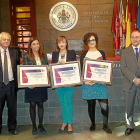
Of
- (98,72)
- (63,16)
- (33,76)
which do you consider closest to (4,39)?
(33,76)

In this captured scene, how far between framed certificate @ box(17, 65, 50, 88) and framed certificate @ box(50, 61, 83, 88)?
0.39ft

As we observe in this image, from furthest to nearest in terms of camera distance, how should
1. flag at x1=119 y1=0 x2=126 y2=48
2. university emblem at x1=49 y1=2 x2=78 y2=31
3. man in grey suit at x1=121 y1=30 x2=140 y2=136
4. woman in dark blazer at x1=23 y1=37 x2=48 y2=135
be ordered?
university emblem at x1=49 y1=2 x2=78 y2=31 → flag at x1=119 y1=0 x2=126 y2=48 → woman in dark blazer at x1=23 y1=37 x2=48 y2=135 → man in grey suit at x1=121 y1=30 x2=140 y2=136

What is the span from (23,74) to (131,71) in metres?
1.45

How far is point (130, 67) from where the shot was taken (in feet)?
7.58

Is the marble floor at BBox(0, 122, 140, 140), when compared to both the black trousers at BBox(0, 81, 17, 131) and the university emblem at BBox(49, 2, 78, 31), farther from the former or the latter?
the university emblem at BBox(49, 2, 78, 31)

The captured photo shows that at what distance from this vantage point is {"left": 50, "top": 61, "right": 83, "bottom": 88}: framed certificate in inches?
91.9

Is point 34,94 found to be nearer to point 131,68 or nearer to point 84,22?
point 131,68

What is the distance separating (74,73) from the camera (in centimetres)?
236

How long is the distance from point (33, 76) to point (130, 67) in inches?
51.6

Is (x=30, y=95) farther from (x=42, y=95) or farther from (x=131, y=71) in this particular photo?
(x=131, y=71)

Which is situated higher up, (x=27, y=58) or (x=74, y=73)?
(x=27, y=58)

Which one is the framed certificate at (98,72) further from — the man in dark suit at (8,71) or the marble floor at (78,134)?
the man in dark suit at (8,71)

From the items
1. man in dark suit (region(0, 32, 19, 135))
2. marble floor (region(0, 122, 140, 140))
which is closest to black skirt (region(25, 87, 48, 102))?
man in dark suit (region(0, 32, 19, 135))

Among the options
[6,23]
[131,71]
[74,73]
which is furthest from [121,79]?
[6,23]
